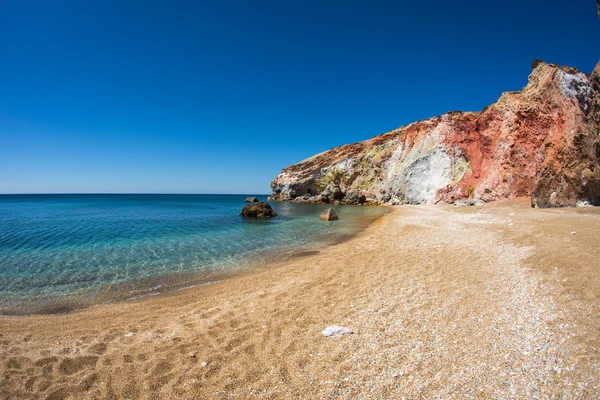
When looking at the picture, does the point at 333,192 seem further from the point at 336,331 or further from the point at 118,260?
the point at 336,331

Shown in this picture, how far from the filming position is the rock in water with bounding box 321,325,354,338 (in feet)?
15.8

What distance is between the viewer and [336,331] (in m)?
4.88

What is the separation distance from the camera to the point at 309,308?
244 inches

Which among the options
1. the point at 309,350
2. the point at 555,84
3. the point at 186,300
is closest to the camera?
the point at 309,350

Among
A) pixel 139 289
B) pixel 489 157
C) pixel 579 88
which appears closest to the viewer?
pixel 139 289

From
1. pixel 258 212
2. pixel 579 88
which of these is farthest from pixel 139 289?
pixel 579 88

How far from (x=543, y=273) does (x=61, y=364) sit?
10.3 meters

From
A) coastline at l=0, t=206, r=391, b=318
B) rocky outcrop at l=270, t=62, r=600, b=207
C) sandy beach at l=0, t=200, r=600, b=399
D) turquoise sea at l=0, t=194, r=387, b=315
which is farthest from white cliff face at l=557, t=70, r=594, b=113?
coastline at l=0, t=206, r=391, b=318

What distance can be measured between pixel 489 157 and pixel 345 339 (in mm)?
40735

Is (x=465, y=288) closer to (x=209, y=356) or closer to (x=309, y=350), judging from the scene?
(x=309, y=350)

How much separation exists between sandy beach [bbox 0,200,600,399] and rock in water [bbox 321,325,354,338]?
118mm

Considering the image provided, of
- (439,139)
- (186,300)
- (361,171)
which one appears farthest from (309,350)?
(361,171)

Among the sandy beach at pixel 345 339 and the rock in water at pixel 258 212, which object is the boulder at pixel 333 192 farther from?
the sandy beach at pixel 345 339

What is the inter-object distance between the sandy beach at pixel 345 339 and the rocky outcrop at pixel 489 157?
1780 cm
